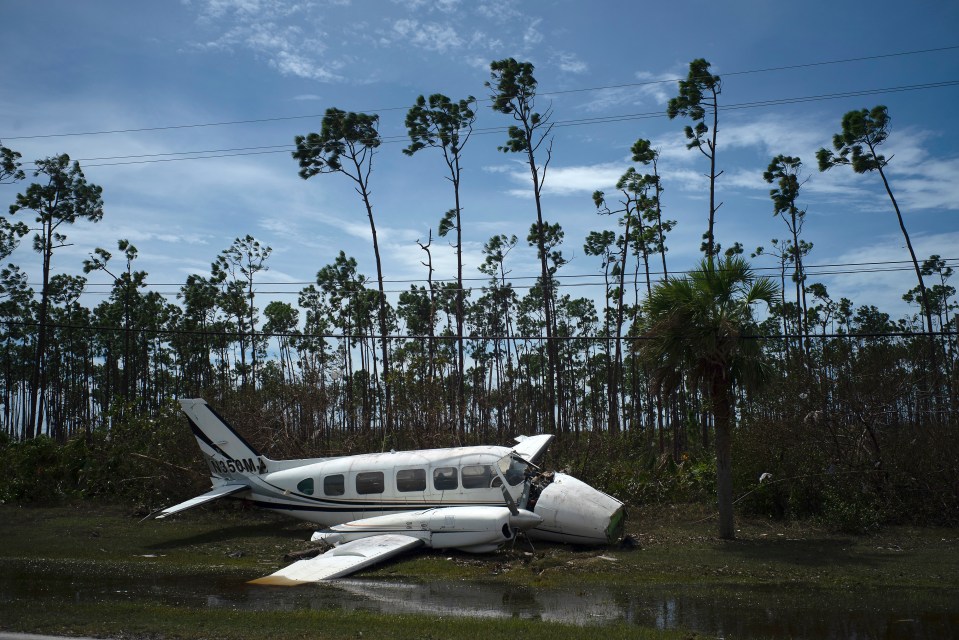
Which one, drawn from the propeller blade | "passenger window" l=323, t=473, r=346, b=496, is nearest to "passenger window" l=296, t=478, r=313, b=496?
"passenger window" l=323, t=473, r=346, b=496

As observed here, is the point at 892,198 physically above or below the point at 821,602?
above

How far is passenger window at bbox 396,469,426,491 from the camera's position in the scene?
16234 mm

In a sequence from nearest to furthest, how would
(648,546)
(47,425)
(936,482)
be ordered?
(648,546) < (936,482) < (47,425)

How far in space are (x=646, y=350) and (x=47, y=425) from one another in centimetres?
5947

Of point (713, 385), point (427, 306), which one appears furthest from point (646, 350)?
point (427, 306)

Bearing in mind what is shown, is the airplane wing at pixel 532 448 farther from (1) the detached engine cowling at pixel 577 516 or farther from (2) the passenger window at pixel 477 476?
(1) the detached engine cowling at pixel 577 516

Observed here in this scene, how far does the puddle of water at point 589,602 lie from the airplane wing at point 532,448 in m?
5.21

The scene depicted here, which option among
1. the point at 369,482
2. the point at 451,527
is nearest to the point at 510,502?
the point at 451,527

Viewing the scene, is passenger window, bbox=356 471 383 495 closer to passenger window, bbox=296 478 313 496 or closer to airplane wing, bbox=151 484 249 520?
passenger window, bbox=296 478 313 496

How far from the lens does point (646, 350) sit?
1546 centimetres

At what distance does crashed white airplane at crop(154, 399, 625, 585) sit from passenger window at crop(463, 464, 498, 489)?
0.07 ft

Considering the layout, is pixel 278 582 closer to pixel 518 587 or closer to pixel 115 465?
pixel 518 587

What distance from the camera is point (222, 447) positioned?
18.9 m

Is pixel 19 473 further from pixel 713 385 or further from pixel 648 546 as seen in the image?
pixel 713 385
